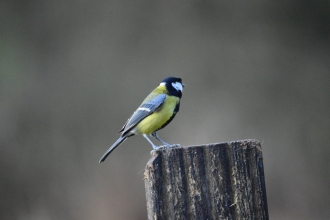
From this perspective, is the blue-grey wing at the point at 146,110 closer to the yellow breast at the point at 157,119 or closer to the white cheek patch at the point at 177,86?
the yellow breast at the point at 157,119

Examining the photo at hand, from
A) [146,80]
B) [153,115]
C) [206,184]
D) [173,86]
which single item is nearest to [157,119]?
[153,115]

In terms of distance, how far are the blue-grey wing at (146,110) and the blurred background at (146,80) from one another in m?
2.13

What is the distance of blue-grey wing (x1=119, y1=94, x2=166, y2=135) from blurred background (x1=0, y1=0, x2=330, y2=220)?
6.98ft

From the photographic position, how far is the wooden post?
1.22 m

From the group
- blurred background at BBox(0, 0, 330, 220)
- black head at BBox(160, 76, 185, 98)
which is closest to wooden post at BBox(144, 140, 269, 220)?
black head at BBox(160, 76, 185, 98)

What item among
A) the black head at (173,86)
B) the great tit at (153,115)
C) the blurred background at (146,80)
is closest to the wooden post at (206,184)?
the great tit at (153,115)

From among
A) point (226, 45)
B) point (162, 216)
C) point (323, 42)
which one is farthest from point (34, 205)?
point (162, 216)

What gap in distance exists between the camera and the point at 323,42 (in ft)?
16.5

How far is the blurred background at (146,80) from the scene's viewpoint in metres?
4.97

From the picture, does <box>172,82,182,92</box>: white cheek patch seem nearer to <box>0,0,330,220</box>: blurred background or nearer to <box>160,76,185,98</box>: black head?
<box>160,76,185,98</box>: black head

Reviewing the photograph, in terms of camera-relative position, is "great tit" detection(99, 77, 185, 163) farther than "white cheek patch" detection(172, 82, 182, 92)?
No

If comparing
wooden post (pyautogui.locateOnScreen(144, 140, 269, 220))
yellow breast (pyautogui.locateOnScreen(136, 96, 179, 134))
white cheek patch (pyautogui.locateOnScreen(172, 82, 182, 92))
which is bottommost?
wooden post (pyautogui.locateOnScreen(144, 140, 269, 220))

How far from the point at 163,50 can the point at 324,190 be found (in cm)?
235

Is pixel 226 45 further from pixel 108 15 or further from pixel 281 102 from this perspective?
pixel 108 15
